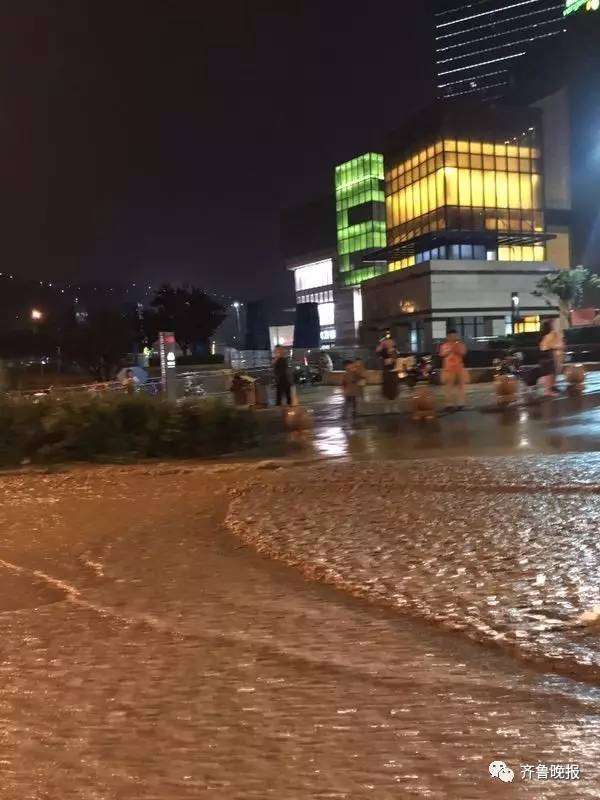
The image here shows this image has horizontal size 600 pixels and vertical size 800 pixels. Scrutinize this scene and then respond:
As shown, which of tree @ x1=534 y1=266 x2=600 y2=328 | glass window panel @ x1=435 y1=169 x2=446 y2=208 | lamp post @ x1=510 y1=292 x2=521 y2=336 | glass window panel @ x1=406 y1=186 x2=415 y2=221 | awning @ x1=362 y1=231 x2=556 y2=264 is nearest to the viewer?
tree @ x1=534 y1=266 x2=600 y2=328

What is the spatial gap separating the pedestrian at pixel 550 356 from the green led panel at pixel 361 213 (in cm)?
5365

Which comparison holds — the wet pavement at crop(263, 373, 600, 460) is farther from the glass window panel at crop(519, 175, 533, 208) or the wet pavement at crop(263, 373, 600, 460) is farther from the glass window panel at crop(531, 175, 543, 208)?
the glass window panel at crop(531, 175, 543, 208)

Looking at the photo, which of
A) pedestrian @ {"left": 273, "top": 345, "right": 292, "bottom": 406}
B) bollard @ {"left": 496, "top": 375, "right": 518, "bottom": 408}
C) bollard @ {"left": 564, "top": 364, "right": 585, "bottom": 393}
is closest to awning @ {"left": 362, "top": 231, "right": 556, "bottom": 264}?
bollard @ {"left": 564, "top": 364, "right": 585, "bottom": 393}

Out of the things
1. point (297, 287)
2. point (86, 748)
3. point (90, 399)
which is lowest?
point (86, 748)

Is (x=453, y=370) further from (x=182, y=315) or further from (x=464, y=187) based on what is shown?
(x=182, y=315)

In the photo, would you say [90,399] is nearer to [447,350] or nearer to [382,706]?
[447,350]

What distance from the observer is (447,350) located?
601 inches

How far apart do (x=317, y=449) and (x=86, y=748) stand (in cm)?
893

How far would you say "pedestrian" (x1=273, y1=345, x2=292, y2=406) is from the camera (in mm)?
18203

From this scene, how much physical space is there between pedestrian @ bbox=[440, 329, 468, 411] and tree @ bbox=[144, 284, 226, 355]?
5206cm

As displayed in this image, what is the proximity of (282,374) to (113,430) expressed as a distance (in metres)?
6.99

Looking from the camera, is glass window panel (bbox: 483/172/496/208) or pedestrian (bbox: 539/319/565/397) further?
glass window panel (bbox: 483/172/496/208)

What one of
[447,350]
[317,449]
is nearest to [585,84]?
[447,350]

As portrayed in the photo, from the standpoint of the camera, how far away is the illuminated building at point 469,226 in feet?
177
